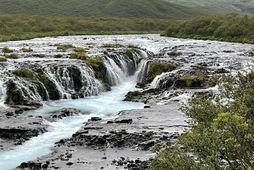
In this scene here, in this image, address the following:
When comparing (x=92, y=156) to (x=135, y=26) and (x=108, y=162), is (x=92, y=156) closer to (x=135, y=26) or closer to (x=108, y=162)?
(x=108, y=162)

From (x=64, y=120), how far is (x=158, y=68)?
81.7ft

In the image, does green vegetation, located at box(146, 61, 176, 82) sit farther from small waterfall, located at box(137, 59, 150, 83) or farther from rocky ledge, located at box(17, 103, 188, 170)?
rocky ledge, located at box(17, 103, 188, 170)

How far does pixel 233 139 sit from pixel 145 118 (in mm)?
27587

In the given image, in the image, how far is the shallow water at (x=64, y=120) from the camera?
1254 inches

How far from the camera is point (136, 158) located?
30469 mm

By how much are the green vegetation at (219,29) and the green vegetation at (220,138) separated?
3483 inches

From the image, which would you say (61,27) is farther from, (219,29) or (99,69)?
(99,69)

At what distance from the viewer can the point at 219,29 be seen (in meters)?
120

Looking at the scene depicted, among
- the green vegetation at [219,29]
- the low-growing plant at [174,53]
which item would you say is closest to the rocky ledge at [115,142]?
the low-growing plant at [174,53]

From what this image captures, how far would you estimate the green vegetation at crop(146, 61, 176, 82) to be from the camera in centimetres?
6319

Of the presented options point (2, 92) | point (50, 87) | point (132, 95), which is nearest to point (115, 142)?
point (2, 92)

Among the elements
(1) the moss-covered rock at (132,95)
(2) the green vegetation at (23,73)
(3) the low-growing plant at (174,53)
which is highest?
(2) the green vegetation at (23,73)

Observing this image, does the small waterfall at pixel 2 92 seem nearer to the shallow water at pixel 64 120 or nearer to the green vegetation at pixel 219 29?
the shallow water at pixel 64 120

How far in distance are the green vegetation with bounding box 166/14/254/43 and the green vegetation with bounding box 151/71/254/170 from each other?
88479mm
